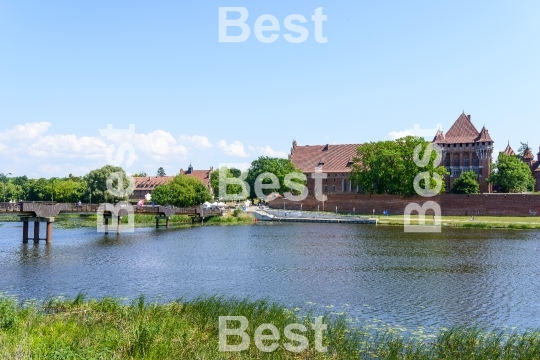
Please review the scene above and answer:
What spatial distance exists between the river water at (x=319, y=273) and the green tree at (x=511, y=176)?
43740 mm

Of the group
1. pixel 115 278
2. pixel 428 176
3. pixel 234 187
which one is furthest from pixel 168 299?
pixel 234 187

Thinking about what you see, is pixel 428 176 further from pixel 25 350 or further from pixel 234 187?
pixel 25 350

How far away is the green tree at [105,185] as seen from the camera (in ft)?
295

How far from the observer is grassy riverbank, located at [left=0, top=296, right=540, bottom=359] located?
37.6 feet

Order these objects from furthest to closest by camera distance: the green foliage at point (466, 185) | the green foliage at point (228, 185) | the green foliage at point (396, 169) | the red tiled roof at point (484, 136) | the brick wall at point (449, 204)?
the green foliage at point (228, 185)
the red tiled roof at point (484, 136)
the green foliage at point (466, 185)
the green foliage at point (396, 169)
the brick wall at point (449, 204)

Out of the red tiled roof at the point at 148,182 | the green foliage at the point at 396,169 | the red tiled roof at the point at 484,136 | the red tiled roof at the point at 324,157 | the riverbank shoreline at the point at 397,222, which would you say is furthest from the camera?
the red tiled roof at the point at 148,182

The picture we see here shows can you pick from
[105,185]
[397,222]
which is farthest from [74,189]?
[397,222]

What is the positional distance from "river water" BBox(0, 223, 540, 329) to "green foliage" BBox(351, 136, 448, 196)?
34.1 metres

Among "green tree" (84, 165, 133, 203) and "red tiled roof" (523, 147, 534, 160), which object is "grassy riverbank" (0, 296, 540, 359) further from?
"red tiled roof" (523, 147, 534, 160)

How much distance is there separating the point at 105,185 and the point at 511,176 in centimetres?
7164

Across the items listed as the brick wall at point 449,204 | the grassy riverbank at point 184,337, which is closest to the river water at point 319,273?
the grassy riverbank at point 184,337

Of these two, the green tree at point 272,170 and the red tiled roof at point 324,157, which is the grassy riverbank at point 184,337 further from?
the red tiled roof at point 324,157

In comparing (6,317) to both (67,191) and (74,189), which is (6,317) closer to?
(74,189)

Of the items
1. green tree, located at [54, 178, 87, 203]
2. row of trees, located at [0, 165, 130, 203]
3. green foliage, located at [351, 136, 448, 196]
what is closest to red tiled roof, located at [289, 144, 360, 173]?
green foliage, located at [351, 136, 448, 196]
